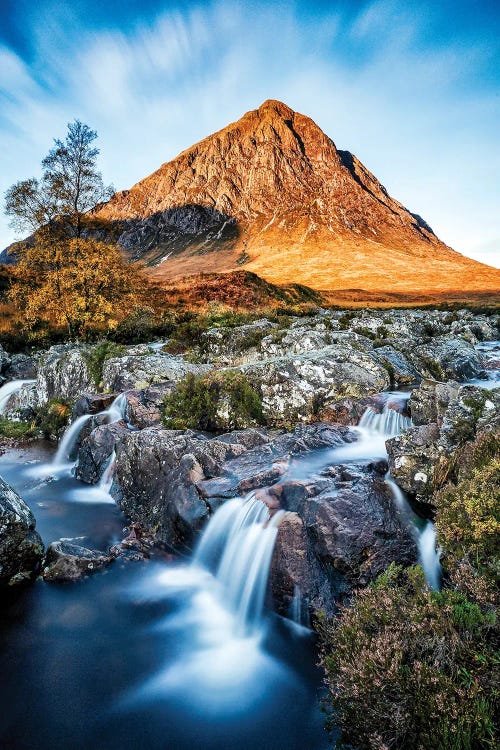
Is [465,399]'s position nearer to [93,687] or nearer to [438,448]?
[438,448]

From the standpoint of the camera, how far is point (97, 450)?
12.8 metres

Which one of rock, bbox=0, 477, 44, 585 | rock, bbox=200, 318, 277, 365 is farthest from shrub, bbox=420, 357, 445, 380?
rock, bbox=0, 477, 44, 585

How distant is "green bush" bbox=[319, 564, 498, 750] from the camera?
10.4 ft

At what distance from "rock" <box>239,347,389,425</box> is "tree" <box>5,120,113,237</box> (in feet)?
64.1

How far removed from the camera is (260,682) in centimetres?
595

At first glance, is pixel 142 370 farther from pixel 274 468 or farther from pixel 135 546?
pixel 274 468

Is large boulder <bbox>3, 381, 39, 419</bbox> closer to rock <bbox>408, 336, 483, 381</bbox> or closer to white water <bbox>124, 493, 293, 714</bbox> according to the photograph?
white water <bbox>124, 493, 293, 714</bbox>

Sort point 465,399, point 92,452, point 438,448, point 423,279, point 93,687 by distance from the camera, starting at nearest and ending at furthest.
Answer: point 93,687 < point 438,448 < point 465,399 < point 92,452 < point 423,279

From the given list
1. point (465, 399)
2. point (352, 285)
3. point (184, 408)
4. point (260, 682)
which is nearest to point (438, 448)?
point (465, 399)

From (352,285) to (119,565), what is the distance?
4094 inches

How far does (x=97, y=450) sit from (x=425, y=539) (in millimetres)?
9972

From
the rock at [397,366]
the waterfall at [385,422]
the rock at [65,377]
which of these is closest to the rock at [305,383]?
the rock at [397,366]

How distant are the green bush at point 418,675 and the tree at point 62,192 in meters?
28.5

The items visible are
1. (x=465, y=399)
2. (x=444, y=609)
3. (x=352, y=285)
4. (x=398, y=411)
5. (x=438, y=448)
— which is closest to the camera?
(x=444, y=609)
